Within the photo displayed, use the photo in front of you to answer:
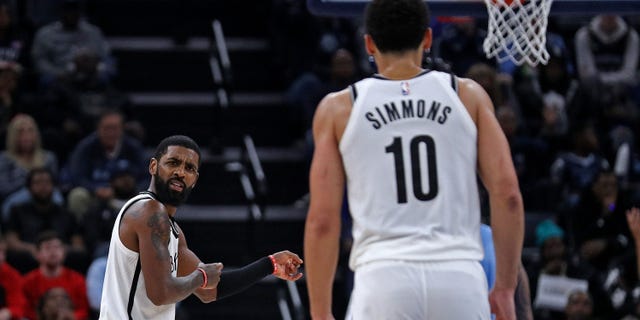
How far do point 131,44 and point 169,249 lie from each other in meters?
9.81

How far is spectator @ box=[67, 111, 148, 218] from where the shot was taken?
12242 millimetres

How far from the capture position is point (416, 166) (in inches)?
169

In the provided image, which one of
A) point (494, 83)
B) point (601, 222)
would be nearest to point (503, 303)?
point (494, 83)

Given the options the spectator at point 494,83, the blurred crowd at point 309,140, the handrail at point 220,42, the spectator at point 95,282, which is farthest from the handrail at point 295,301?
the handrail at point 220,42

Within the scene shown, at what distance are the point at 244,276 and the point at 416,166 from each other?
6.36 feet

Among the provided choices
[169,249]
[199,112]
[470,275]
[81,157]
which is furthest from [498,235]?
[199,112]

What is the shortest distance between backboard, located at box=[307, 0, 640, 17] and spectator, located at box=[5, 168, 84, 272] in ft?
18.1

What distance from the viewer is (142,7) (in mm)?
A: 15727

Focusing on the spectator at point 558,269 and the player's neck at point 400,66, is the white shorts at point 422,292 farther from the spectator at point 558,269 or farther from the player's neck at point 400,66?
the spectator at point 558,269

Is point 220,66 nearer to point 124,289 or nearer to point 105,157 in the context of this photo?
point 105,157

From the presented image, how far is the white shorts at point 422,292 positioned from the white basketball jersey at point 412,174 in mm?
43

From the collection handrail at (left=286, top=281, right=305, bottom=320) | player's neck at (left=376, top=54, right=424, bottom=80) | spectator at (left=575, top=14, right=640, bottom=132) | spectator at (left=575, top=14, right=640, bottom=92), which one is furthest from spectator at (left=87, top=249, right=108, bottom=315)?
player's neck at (left=376, top=54, right=424, bottom=80)

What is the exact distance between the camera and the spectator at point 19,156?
12.2m

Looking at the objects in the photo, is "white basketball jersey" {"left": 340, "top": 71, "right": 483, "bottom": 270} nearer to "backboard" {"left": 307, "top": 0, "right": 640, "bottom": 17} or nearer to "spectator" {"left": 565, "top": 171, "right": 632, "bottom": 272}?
"backboard" {"left": 307, "top": 0, "right": 640, "bottom": 17}
